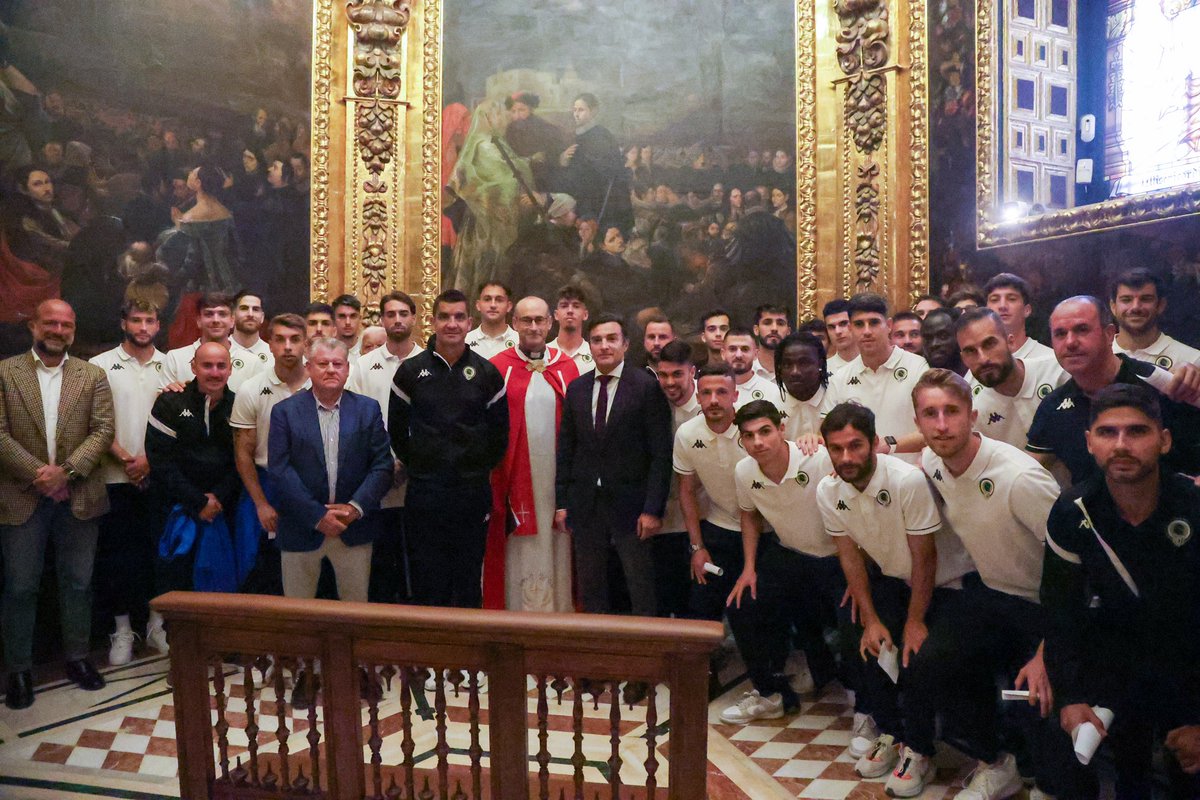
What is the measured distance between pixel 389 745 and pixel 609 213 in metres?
5.45

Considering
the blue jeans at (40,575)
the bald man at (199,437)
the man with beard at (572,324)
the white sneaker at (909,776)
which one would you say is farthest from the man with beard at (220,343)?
the white sneaker at (909,776)

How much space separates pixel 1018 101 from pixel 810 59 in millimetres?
2052

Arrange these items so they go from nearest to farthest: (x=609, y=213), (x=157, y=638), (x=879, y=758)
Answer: (x=879, y=758) → (x=157, y=638) → (x=609, y=213)

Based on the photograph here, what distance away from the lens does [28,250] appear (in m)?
6.59

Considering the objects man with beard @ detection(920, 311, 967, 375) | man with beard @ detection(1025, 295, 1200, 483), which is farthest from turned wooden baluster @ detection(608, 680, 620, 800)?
man with beard @ detection(920, 311, 967, 375)

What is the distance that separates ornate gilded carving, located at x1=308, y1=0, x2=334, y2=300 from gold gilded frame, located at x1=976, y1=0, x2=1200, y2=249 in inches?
218

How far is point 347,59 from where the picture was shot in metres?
8.47

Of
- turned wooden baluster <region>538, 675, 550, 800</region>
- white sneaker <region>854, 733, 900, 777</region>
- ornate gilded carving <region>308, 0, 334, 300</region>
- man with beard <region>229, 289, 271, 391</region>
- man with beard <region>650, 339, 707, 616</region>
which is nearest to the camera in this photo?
turned wooden baluster <region>538, 675, 550, 800</region>

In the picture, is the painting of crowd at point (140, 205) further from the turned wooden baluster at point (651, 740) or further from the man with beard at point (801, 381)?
the turned wooden baluster at point (651, 740)

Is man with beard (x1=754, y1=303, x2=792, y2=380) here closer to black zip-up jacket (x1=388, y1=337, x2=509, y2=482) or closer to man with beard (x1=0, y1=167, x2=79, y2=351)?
black zip-up jacket (x1=388, y1=337, x2=509, y2=482)

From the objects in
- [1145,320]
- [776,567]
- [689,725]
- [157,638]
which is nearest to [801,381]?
[776,567]

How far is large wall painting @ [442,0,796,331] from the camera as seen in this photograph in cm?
846

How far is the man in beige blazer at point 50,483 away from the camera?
523 cm

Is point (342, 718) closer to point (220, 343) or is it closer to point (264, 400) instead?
point (264, 400)
